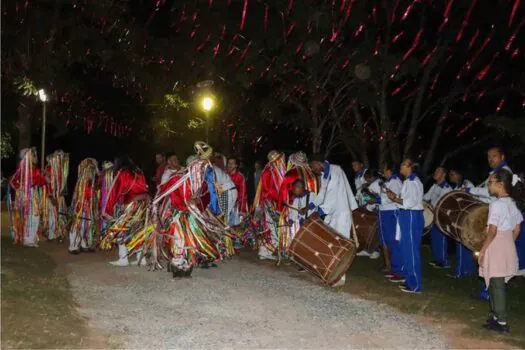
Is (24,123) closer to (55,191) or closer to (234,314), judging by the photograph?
(55,191)

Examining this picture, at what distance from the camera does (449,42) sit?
1858 cm

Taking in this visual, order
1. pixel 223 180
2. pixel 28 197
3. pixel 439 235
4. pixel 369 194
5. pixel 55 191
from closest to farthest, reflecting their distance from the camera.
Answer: pixel 369 194 < pixel 439 235 < pixel 223 180 < pixel 28 197 < pixel 55 191

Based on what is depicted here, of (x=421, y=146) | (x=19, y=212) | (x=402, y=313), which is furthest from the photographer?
(x=421, y=146)

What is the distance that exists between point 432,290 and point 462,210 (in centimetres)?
121

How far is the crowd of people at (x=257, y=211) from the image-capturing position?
23.9 feet

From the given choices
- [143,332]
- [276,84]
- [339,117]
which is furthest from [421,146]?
[143,332]

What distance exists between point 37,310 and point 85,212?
4838 millimetres

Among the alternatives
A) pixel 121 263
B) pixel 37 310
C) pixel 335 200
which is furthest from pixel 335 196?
pixel 37 310

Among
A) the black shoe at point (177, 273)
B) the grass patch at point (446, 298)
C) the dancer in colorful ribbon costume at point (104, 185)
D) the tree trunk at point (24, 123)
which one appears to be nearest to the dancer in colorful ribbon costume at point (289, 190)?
the grass patch at point (446, 298)

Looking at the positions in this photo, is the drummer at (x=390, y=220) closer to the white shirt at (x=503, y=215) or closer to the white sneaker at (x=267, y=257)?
the white sneaker at (x=267, y=257)

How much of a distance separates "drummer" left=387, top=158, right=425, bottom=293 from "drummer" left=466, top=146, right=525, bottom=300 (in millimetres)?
779

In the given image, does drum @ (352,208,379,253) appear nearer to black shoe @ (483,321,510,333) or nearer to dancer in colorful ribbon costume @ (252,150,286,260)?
dancer in colorful ribbon costume @ (252,150,286,260)

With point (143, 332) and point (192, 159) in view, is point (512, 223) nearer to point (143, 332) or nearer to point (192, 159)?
point (143, 332)

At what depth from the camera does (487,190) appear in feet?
26.1
